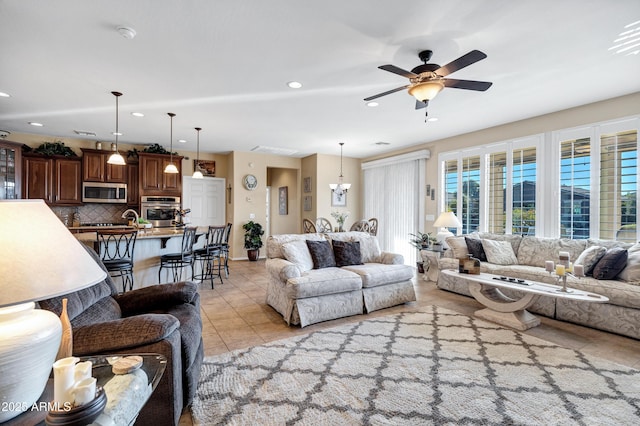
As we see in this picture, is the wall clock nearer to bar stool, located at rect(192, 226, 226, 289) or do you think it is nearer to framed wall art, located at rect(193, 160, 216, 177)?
framed wall art, located at rect(193, 160, 216, 177)

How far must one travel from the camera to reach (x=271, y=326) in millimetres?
3268

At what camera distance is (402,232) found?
6992 millimetres

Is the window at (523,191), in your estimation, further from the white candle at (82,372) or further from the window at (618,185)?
the white candle at (82,372)

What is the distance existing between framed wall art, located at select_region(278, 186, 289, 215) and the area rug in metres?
6.27

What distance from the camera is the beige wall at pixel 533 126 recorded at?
391 centimetres

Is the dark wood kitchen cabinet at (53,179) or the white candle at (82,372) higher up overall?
the dark wood kitchen cabinet at (53,179)

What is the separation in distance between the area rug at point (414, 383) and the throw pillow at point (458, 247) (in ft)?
6.03

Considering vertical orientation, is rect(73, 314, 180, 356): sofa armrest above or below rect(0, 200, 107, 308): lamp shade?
below

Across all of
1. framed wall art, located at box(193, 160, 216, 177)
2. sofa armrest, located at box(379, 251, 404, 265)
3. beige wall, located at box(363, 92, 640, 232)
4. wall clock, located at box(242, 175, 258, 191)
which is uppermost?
beige wall, located at box(363, 92, 640, 232)

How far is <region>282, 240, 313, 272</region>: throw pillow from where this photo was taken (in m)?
3.70

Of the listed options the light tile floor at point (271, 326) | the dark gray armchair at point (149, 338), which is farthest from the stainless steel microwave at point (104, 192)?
the dark gray armchair at point (149, 338)

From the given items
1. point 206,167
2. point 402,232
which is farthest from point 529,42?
point 206,167

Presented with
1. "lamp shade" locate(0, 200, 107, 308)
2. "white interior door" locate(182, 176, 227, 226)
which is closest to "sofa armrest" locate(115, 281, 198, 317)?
"lamp shade" locate(0, 200, 107, 308)

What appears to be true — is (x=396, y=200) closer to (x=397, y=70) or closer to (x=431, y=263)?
(x=431, y=263)
